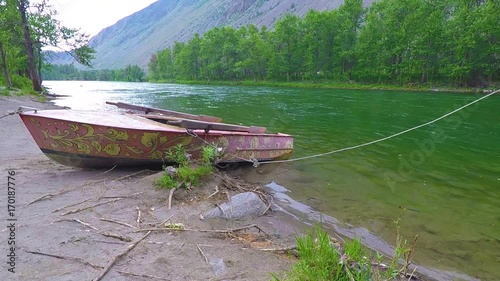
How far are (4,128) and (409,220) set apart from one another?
41.8 feet

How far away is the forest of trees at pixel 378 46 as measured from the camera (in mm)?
40469

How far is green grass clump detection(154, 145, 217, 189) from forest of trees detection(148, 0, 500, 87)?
44006 mm

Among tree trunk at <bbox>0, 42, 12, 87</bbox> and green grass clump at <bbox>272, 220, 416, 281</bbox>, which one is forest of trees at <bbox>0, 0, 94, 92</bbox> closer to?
tree trunk at <bbox>0, 42, 12, 87</bbox>

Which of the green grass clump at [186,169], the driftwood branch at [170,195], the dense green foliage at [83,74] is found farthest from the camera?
the dense green foliage at [83,74]

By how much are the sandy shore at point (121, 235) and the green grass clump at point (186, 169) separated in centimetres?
22

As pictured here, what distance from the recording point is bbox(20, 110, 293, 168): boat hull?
18.9 ft

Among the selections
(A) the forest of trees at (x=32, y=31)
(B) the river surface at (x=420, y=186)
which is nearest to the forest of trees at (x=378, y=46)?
(B) the river surface at (x=420, y=186)

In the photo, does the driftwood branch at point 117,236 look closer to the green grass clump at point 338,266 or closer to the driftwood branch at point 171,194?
the driftwood branch at point 171,194

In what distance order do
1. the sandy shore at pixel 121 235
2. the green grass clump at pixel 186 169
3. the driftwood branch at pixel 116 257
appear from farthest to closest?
the green grass clump at pixel 186 169 < the sandy shore at pixel 121 235 < the driftwood branch at pixel 116 257

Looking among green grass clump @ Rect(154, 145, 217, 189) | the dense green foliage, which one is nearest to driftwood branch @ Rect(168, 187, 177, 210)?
green grass clump @ Rect(154, 145, 217, 189)

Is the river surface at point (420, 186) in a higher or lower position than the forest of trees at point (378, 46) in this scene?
lower

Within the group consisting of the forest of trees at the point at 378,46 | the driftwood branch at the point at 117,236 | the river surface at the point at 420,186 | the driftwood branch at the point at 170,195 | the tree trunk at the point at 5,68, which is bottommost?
the river surface at the point at 420,186

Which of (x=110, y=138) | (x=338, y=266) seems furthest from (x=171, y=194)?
(x=338, y=266)

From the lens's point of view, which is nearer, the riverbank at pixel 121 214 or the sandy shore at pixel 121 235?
the sandy shore at pixel 121 235
